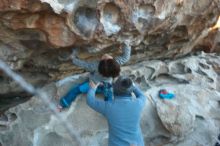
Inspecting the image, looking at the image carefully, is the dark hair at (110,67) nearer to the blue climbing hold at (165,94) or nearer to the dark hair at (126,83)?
the dark hair at (126,83)

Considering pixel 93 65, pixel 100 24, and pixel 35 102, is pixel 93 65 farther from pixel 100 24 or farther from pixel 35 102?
pixel 35 102

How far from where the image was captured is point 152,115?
3588 mm

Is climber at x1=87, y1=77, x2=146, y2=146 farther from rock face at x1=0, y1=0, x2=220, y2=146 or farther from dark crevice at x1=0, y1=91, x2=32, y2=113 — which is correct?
dark crevice at x1=0, y1=91, x2=32, y2=113

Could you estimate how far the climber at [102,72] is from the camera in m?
2.78

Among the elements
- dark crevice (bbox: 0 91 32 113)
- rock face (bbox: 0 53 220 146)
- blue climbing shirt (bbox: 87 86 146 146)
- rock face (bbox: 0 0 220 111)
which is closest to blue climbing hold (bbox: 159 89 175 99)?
rock face (bbox: 0 53 220 146)

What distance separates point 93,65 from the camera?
10.6ft

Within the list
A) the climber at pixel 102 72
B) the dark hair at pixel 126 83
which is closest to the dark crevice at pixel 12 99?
the climber at pixel 102 72

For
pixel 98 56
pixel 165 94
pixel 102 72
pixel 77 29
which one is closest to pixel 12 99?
pixel 98 56

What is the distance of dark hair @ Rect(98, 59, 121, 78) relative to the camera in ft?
9.06

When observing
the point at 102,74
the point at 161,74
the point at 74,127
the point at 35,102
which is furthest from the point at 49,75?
the point at 161,74

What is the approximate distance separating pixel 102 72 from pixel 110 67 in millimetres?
88

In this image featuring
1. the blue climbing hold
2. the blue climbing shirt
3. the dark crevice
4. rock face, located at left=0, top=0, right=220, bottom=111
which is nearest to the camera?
the blue climbing shirt

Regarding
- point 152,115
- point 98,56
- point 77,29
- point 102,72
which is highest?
point 77,29

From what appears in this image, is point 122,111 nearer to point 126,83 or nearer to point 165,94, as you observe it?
point 126,83
